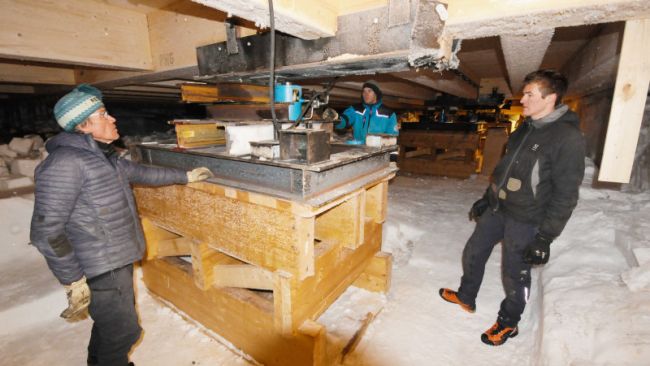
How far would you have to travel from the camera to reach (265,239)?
1.85 meters

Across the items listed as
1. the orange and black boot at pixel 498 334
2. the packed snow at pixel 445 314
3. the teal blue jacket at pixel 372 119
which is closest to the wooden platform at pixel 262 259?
the packed snow at pixel 445 314

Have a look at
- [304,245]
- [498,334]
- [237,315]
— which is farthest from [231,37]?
[498,334]

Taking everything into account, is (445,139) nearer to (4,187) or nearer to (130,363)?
(130,363)

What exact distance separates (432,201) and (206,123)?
476 centimetres

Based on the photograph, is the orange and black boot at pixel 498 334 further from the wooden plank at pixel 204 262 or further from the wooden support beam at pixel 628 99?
the wooden plank at pixel 204 262

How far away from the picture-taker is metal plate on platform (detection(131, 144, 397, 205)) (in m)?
1.67

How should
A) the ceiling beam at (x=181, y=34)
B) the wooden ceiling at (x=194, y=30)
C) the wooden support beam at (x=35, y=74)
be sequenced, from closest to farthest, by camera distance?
the wooden ceiling at (x=194, y=30), the ceiling beam at (x=181, y=34), the wooden support beam at (x=35, y=74)

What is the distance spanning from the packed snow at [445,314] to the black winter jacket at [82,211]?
1.06 m

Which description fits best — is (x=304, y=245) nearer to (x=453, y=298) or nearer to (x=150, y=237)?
(x=150, y=237)

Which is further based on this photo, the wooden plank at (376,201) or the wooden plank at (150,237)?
the wooden plank at (150,237)

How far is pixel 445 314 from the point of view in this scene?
2809 mm

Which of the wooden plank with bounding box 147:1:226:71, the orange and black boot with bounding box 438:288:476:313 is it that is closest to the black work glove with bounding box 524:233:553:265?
the orange and black boot with bounding box 438:288:476:313

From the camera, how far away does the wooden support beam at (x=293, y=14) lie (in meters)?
1.15

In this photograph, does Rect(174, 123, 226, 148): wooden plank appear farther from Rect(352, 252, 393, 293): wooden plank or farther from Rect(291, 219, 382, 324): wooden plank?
Rect(352, 252, 393, 293): wooden plank
